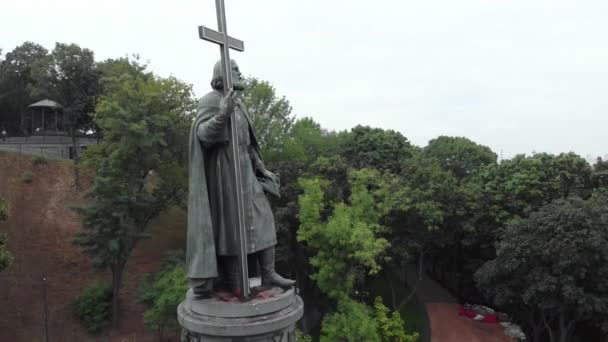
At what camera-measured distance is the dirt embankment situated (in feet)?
72.1

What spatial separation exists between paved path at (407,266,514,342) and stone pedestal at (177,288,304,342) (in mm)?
19540

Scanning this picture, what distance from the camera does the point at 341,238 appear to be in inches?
702

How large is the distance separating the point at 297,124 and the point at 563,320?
17834 mm

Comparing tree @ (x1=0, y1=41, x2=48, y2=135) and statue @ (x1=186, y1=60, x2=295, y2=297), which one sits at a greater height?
tree @ (x1=0, y1=41, x2=48, y2=135)

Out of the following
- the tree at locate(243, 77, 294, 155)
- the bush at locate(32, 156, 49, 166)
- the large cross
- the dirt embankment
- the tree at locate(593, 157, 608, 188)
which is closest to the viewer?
the large cross

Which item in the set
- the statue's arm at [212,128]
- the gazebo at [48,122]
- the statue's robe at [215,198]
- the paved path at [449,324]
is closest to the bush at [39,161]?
the gazebo at [48,122]

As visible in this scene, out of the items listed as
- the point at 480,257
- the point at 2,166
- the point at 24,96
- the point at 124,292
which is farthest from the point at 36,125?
the point at 480,257

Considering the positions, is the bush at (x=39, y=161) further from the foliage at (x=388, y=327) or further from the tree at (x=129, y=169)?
the foliage at (x=388, y=327)

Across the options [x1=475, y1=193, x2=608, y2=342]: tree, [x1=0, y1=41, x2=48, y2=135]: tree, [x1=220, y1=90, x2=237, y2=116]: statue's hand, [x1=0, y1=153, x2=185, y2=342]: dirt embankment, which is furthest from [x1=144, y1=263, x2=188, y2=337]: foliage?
[x1=0, y1=41, x2=48, y2=135]: tree

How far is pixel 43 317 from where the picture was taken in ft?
73.2

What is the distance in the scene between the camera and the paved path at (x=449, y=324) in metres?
23.0

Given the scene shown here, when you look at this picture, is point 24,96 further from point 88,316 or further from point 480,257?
point 480,257

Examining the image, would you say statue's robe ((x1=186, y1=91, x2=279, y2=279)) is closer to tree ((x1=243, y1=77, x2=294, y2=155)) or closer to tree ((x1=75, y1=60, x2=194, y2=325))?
tree ((x1=75, y1=60, x2=194, y2=325))

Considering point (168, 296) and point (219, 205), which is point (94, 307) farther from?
point (219, 205)
